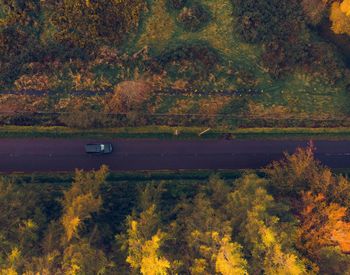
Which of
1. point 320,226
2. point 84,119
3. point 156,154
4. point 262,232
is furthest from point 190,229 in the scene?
point 84,119

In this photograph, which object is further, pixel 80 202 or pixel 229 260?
pixel 80 202

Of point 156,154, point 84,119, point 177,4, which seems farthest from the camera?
point 177,4

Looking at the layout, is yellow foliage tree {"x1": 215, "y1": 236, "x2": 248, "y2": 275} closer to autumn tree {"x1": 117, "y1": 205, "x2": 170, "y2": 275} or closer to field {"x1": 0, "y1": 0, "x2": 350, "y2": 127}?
autumn tree {"x1": 117, "y1": 205, "x2": 170, "y2": 275}

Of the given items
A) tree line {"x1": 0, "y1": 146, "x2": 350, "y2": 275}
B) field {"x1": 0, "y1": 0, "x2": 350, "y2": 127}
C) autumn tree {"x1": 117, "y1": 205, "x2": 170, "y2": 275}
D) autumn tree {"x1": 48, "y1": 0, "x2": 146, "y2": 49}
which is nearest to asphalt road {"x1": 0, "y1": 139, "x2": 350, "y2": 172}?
field {"x1": 0, "y1": 0, "x2": 350, "y2": 127}

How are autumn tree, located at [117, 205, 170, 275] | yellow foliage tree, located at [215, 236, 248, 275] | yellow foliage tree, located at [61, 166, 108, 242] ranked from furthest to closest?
yellow foliage tree, located at [61, 166, 108, 242]
yellow foliage tree, located at [215, 236, 248, 275]
autumn tree, located at [117, 205, 170, 275]

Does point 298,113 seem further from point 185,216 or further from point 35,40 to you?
point 35,40

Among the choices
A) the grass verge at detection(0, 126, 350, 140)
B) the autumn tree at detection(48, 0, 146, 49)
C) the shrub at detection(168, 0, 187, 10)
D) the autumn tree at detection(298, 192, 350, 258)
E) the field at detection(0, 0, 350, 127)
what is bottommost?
→ the autumn tree at detection(298, 192, 350, 258)

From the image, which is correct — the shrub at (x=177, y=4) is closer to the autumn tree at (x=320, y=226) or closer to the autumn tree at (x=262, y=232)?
the autumn tree at (x=262, y=232)

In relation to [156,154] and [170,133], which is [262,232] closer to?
[156,154]
